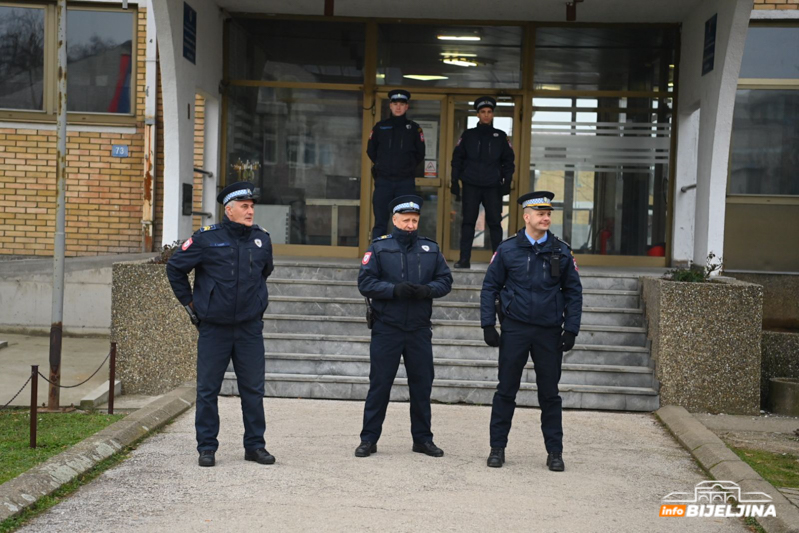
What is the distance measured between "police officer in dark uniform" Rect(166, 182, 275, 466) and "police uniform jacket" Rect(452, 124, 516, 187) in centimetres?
498

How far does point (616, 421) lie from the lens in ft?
29.3

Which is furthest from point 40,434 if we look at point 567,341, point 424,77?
point 424,77

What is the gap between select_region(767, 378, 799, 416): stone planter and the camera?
980cm

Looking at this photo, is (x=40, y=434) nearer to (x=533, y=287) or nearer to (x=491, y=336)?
(x=491, y=336)

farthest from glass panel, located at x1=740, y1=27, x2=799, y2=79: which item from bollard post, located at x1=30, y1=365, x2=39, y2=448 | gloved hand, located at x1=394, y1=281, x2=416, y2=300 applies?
bollard post, located at x1=30, y1=365, x2=39, y2=448

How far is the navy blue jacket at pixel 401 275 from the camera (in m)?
7.17

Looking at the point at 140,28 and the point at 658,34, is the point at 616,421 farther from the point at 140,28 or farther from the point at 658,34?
the point at 140,28

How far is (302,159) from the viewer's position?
13750 mm

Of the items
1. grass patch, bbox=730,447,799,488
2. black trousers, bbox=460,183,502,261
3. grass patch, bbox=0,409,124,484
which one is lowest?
grass patch, bbox=0,409,124,484

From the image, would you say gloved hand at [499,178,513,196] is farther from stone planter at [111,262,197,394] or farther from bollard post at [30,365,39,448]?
bollard post at [30,365,39,448]

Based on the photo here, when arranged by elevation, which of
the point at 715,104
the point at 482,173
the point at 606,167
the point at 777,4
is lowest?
the point at 482,173

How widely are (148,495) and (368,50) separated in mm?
8780

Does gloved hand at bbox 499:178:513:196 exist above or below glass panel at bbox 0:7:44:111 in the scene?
below

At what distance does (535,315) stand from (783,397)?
4.19m
